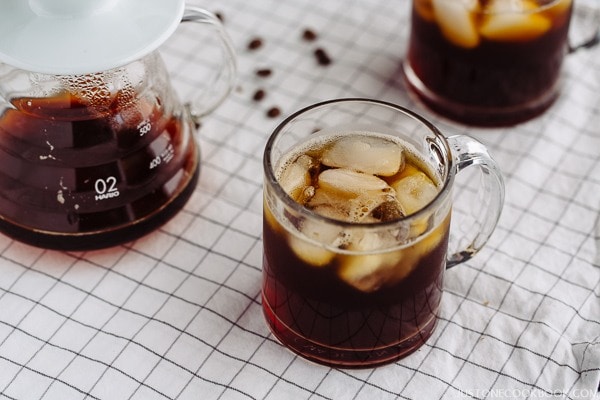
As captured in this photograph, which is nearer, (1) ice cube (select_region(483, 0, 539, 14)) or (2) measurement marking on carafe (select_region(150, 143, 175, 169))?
(2) measurement marking on carafe (select_region(150, 143, 175, 169))

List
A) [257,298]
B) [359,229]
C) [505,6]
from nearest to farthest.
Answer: [359,229] → [257,298] → [505,6]

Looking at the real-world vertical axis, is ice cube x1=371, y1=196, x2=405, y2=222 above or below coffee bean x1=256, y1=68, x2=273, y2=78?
above

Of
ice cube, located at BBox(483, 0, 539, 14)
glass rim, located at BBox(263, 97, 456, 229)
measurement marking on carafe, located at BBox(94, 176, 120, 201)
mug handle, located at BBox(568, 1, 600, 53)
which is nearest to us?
glass rim, located at BBox(263, 97, 456, 229)

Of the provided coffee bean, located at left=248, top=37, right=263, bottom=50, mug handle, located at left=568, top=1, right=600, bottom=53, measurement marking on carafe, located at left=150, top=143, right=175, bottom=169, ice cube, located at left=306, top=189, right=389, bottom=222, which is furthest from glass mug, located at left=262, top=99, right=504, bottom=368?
mug handle, located at left=568, top=1, right=600, bottom=53

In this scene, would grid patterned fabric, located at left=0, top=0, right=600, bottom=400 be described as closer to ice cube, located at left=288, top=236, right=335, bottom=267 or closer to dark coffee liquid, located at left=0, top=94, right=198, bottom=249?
dark coffee liquid, located at left=0, top=94, right=198, bottom=249

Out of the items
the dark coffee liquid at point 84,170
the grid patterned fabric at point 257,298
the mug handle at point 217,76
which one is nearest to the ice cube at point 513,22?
the grid patterned fabric at point 257,298

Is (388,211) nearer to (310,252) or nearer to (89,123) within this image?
(310,252)

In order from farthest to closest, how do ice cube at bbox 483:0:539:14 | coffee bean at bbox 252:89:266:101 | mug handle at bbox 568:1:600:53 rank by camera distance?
mug handle at bbox 568:1:600:53 → coffee bean at bbox 252:89:266:101 → ice cube at bbox 483:0:539:14

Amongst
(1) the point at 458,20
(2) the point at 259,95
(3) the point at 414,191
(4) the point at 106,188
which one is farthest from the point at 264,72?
(3) the point at 414,191
